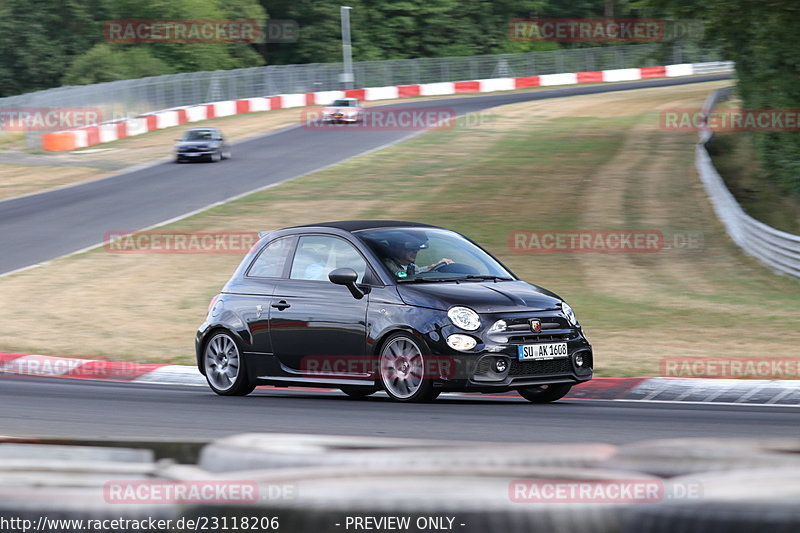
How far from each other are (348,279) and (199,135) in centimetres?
3212

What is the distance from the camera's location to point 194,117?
56594 mm

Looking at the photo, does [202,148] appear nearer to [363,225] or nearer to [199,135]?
[199,135]

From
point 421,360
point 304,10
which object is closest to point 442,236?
point 421,360

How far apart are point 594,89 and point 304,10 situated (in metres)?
27.6

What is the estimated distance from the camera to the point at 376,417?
856cm

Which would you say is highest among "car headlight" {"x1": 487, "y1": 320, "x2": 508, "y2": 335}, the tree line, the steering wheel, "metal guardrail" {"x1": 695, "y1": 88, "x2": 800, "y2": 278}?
the tree line

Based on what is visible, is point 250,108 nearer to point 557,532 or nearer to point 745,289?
point 745,289

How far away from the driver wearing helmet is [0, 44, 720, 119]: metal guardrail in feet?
119

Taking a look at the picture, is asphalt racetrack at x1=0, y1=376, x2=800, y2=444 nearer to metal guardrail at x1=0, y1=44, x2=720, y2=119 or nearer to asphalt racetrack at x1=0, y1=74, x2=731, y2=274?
asphalt racetrack at x1=0, y1=74, x2=731, y2=274

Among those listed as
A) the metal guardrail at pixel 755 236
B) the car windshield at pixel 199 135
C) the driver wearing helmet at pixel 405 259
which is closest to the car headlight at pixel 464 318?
the driver wearing helmet at pixel 405 259

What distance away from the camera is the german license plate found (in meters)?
9.32

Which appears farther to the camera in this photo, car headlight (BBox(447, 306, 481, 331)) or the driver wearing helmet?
the driver wearing helmet

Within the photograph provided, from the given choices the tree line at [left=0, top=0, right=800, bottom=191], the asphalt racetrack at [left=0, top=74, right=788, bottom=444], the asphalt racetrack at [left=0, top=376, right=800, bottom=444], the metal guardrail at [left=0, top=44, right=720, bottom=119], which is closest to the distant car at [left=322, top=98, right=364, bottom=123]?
the metal guardrail at [left=0, top=44, right=720, bottom=119]

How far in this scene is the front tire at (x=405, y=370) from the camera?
9305mm
